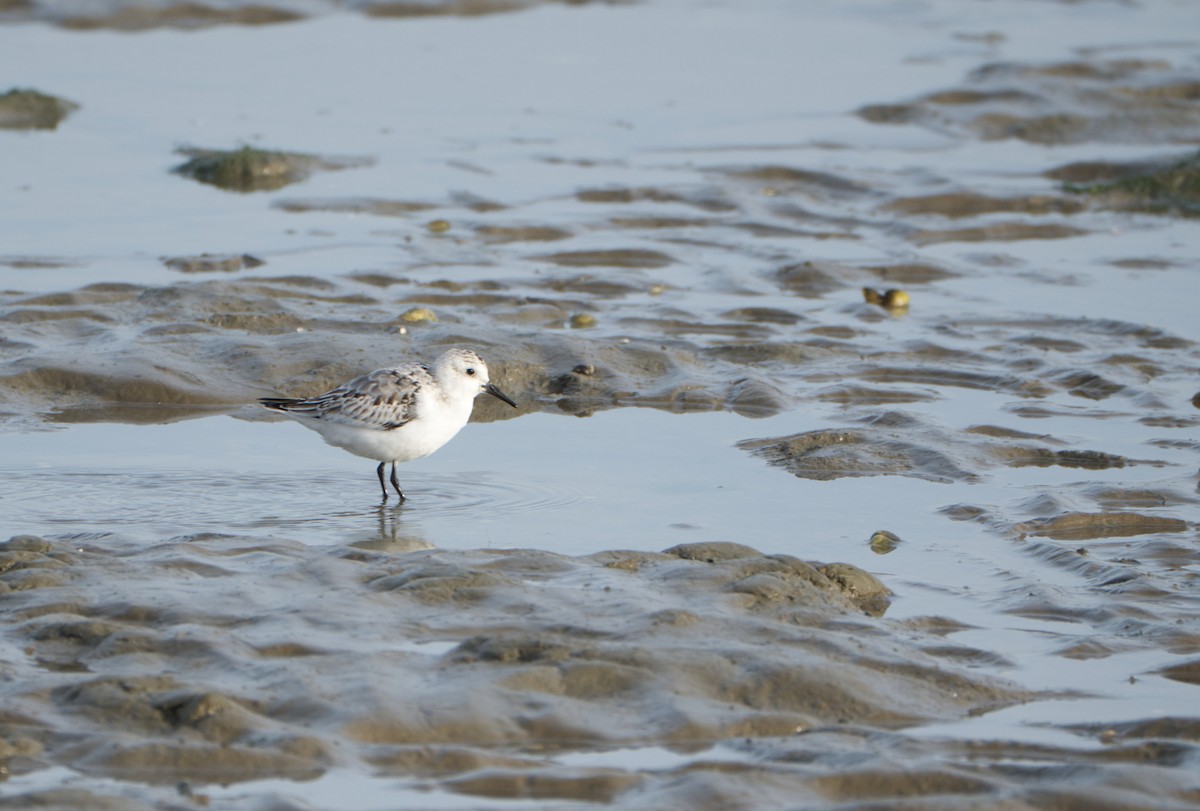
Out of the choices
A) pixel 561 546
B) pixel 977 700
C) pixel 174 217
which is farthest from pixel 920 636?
pixel 174 217

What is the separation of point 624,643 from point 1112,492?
3752 millimetres

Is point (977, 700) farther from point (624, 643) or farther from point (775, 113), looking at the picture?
point (775, 113)

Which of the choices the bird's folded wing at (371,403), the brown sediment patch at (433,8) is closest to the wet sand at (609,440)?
the bird's folded wing at (371,403)

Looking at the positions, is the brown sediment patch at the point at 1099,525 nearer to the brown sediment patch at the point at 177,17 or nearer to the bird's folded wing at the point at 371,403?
the bird's folded wing at the point at 371,403

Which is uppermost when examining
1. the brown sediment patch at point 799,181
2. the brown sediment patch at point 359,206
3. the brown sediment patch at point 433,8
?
the brown sediment patch at point 433,8

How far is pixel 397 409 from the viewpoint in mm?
9180

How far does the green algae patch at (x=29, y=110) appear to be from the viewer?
17922mm

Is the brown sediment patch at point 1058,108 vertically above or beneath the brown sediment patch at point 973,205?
above

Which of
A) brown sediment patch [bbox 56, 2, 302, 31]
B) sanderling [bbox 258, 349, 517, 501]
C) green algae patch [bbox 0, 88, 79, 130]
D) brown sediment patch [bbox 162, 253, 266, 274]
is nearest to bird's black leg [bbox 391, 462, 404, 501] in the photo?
sanderling [bbox 258, 349, 517, 501]

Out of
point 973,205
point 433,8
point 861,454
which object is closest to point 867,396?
point 861,454

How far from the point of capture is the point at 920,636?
7094 millimetres

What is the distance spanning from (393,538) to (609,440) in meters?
2.23

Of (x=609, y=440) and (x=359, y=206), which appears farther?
(x=359, y=206)

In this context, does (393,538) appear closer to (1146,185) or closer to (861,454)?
(861,454)
